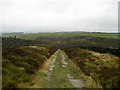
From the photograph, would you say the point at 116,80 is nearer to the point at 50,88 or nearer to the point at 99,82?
the point at 99,82

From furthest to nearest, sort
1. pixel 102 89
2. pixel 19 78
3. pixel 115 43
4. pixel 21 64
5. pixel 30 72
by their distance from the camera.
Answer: pixel 115 43
pixel 21 64
pixel 30 72
pixel 19 78
pixel 102 89

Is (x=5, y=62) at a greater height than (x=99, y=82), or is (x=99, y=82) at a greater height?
(x=5, y=62)

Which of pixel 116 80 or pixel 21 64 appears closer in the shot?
pixel 116 80

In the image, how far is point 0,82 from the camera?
11.2 metres

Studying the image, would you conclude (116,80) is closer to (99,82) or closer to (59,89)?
(99,82)

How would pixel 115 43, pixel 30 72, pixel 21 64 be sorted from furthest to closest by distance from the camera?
pixel 115 43 → pixel 21 64 → pixel 30 72

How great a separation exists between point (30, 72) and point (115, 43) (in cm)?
10037

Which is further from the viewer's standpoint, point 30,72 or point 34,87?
point 30,72

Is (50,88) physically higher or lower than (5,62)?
lower

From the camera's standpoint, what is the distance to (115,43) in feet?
354

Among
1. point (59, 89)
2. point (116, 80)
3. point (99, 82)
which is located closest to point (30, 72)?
point (59, 89)

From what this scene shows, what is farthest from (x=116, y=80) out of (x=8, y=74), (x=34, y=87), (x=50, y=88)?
(x=8, y=74)

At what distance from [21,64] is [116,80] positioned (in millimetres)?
8950

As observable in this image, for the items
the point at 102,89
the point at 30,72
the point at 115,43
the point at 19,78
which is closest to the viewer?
the point at 102,89
